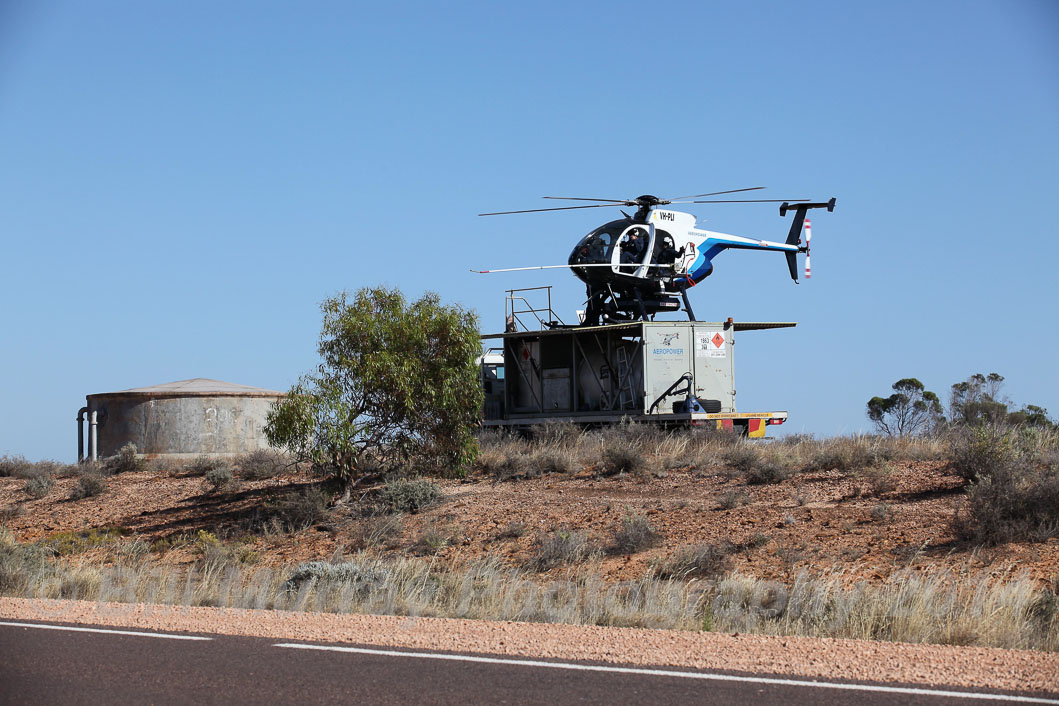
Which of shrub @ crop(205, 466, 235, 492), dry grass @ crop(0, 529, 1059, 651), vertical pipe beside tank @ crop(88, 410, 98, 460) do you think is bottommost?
dry grass @ crop(0, 529, 1059, 651)

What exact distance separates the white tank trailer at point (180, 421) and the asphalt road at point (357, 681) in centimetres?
2103

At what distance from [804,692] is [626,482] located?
41.8 ft

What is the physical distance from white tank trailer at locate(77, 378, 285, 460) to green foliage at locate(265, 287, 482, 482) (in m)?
9.45

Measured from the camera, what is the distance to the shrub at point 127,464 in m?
26.9

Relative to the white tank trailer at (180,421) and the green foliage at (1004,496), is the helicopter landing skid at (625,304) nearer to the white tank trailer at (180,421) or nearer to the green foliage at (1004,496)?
the white tank trailer at (180,421)

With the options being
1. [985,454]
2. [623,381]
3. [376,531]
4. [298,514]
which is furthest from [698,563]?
[623,381]

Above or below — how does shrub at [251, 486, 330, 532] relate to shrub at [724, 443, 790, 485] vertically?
below

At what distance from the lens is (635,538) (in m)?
14.7

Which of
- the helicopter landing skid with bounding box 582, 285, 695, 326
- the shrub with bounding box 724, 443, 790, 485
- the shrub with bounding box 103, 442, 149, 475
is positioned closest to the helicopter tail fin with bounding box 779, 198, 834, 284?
the helicopter landing skid with bounding box 582, 285, 695, 326

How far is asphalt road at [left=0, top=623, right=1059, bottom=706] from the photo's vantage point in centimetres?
636

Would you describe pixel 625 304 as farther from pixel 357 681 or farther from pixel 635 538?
pixel 357 681

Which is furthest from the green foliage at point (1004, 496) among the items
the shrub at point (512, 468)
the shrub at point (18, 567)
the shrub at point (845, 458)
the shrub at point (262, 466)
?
the shrub at point (262, 466)

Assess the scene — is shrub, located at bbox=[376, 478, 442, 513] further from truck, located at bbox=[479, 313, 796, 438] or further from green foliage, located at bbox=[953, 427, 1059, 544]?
green foliage, located at bbox=[953, 427, 1059, 544]

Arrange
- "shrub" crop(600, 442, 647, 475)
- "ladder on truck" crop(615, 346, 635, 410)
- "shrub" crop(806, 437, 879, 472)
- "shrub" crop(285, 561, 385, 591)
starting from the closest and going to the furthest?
1. "shrub" crop(285, 561, 385, 591)
2. "shrub" crop(806, 437, 879, 472)
3. "shrub" crop(600, 442, 647, 475)
4. "ladder on truck" crop(615, 346, 635, 410)
